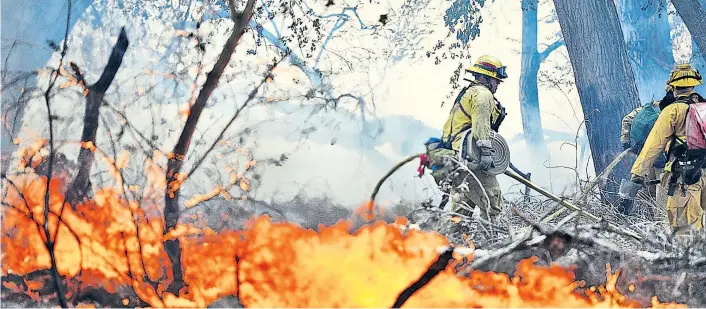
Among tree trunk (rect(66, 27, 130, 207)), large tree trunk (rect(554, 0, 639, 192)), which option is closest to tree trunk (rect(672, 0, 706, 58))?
large tree trunk (rect(554, 0, 639, 192))

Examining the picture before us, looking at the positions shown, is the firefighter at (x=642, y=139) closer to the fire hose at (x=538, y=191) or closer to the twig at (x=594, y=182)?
the twig at (x=594, y=182)

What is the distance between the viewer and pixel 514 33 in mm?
5375

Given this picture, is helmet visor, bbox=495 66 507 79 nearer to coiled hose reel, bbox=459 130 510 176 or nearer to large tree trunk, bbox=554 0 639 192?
coiled hose reel, bbox=459 130 510 176

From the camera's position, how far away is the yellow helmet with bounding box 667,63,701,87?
510 cm

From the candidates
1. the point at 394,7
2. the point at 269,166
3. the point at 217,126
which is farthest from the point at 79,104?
the point at 394,7

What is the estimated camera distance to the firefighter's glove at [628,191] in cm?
511

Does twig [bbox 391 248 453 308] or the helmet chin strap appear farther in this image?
the helmet chin strap

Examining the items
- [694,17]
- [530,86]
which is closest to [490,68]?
[530,86]

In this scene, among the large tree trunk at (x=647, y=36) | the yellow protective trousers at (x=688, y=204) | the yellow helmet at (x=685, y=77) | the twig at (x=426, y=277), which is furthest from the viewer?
the large tree trunk at (x=647, y=36)

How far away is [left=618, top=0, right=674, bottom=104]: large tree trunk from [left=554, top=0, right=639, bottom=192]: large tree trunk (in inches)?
4.3

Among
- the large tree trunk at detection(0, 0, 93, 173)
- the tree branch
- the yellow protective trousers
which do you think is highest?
the large tree trunk at detection(0, 0, 93, 173)

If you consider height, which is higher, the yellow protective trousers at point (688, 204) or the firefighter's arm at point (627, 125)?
the firefighter's arm at point (627, 125)

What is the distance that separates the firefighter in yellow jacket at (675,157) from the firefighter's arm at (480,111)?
1049 mm

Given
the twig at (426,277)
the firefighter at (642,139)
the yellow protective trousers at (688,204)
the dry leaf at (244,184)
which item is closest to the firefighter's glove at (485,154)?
the twig at (426,277)
